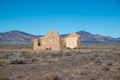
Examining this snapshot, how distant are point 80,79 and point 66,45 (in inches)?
1724

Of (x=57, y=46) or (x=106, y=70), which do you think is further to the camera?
(x=57, y=46)

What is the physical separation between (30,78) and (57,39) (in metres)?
33.3

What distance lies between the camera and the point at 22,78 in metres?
14.4

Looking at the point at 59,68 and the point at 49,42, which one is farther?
the point at 49,42

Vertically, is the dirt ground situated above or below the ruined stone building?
below

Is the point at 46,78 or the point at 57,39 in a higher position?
the point at 57,39

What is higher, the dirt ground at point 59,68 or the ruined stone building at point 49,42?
the ruined stone building at point 49,42

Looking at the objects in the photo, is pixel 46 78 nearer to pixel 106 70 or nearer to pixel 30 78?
pixel 30 78

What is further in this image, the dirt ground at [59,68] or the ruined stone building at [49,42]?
the ruined stone building at [49,42]

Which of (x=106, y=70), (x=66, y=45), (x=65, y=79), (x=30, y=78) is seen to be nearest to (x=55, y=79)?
(x=65, y=79)

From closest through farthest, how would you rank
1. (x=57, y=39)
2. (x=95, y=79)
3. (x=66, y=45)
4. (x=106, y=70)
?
(x=95, y=79) → (x=106, y=70) → (x=57, y=39) → (x=66, y=45)

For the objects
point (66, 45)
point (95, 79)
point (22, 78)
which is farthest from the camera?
point (66, 45)

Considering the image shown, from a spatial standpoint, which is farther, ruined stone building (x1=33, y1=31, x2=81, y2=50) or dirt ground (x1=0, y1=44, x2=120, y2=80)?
ruined stone building (x1=33, y1=31, x2=81, y2=50)

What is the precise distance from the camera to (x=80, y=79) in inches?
545
